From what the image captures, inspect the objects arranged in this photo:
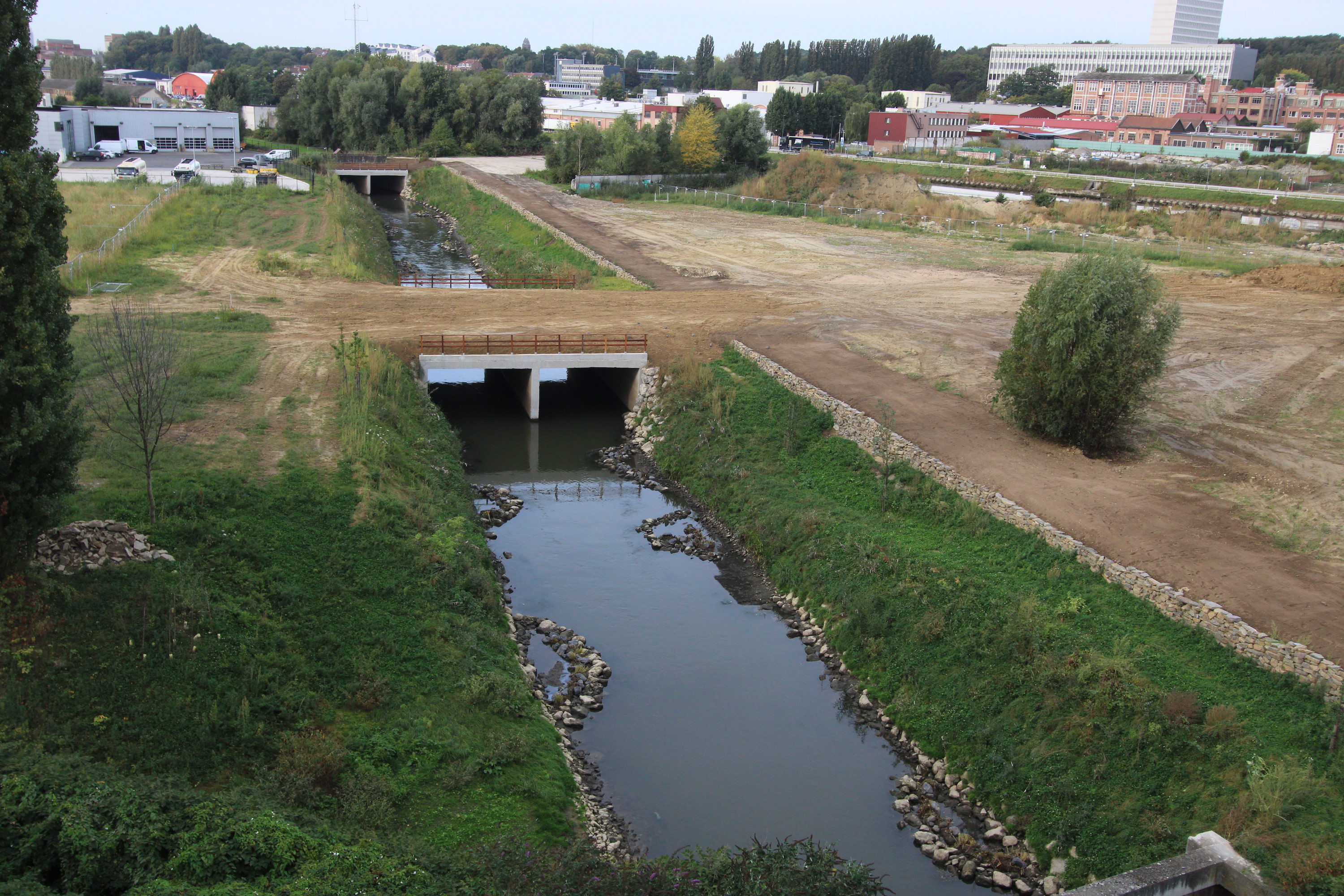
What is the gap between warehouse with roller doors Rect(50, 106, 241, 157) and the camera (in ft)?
268

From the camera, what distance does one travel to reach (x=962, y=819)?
50.3 feet

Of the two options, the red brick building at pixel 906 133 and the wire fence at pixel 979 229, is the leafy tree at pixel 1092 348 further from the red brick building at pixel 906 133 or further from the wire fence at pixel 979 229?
the red brick building at pixel 906 133

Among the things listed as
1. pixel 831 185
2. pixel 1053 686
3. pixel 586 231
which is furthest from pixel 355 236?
pixel 1053 686

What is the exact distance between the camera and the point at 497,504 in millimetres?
26516

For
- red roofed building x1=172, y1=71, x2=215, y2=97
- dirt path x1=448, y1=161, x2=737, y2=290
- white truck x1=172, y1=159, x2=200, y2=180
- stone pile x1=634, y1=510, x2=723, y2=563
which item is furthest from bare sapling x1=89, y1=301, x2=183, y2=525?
red roofed building x1=172, y1=71, x2=215, y2=97

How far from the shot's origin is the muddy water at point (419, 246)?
53.2m

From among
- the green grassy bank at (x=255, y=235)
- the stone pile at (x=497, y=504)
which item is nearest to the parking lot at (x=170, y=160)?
the green grassy bank at (x=255, y=235)

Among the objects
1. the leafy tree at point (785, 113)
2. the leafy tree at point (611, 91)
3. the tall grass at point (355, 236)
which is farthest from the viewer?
the leafy tree at point (611, 91)

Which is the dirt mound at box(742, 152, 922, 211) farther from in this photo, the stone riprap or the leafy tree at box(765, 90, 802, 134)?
the stone riprap

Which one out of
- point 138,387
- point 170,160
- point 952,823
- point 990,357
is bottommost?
point 952,823

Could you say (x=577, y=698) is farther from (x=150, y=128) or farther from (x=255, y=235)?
(x=150, y=128)

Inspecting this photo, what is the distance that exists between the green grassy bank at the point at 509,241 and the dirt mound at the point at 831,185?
1966cm

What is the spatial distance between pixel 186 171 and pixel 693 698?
204 feet

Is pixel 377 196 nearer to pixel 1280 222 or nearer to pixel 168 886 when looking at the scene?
pixel 1280 222
